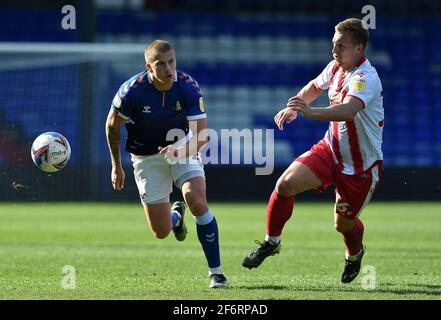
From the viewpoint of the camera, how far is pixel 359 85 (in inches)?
271

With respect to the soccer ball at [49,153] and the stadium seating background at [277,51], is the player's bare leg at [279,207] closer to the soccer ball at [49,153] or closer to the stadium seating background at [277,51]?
the soccer ball at [49,153]

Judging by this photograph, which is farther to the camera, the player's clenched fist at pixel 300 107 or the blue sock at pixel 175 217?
the blue sock at pixel 175 217

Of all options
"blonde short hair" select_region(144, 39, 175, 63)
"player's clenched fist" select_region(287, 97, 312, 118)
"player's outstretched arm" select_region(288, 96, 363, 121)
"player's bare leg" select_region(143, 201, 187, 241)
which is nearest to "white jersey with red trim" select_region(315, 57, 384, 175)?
"player's outstretched arm" select_region(288, 96, 363, 121)

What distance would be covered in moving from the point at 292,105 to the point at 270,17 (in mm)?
19344

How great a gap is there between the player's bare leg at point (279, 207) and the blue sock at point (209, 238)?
39cm

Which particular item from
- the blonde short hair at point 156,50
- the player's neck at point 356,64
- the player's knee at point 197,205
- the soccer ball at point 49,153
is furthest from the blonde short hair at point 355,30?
the soccer ball at point 49,153

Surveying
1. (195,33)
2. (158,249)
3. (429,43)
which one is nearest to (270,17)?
(195,33)

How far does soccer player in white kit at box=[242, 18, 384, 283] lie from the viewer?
7.07 metres

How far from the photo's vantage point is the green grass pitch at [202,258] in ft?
21.6

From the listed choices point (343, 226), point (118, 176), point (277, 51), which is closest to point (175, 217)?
point (118, 176)

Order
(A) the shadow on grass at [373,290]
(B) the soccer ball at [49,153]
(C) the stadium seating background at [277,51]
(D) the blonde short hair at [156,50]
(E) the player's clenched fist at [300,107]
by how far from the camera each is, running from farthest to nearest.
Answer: (C) the stadium seating background at [277,51], (B) the soccer ball at [49,153], (D) the blonde short hair at [156,50], (A) the shadow on grass at [373,290], (E) the player's clenched fist at [300,107]

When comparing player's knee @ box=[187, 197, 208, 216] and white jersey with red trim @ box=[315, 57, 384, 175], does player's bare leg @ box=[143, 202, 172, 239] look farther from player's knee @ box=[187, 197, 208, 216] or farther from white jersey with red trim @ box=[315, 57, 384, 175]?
white jersey with red trim @ box=[315, 57, 384, 175]

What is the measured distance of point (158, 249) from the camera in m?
10.7
